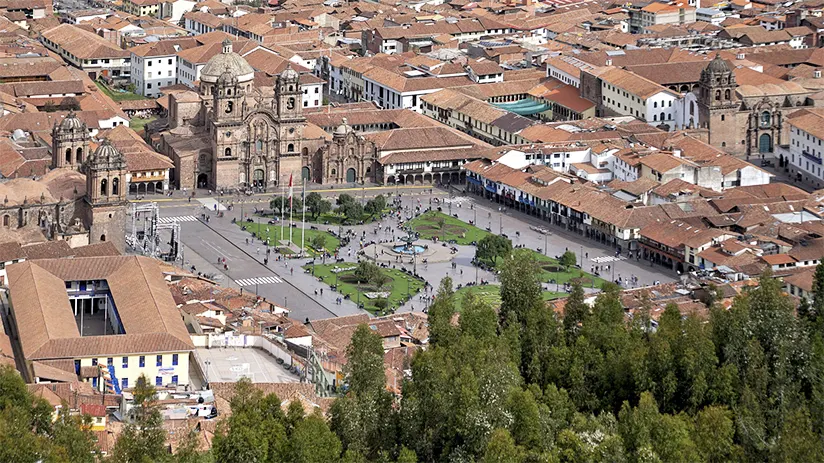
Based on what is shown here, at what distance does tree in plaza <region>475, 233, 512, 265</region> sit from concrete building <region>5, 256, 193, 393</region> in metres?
19.7

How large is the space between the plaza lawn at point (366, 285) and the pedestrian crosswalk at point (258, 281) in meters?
2.16

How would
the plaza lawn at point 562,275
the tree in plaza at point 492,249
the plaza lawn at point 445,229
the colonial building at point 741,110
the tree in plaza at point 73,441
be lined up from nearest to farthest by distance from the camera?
the tree in plaza at point 73,441, the plaza lawn at point 562,275, the tree in plaza at point 492,249, the plaza lawn at point 445,229, the colonial building at point 741,110

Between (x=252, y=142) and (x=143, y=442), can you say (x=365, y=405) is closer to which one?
(x=143, y=442)

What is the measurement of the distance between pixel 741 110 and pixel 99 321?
52.9m

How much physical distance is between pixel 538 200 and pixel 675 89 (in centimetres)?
2587

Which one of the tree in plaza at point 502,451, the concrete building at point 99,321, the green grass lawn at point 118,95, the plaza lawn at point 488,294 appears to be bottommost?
the green grass lawn at point 118,95

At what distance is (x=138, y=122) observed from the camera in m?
124

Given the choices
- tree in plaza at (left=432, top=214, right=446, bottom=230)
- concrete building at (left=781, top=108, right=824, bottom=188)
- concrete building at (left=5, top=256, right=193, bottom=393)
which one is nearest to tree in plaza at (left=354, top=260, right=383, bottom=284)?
tree in plaza at (left=432, top=214, right=446, bottom=230)

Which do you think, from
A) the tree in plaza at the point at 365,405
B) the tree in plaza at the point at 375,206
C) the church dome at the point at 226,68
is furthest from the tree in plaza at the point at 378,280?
the church dome at the point at 226,68

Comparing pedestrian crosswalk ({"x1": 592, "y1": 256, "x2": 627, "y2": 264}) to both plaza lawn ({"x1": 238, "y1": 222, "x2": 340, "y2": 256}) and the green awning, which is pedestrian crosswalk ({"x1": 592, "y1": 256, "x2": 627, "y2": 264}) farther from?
the green awning

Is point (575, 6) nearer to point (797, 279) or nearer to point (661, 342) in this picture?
point (797, 279)

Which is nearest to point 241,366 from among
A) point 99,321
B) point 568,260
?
point 99,321

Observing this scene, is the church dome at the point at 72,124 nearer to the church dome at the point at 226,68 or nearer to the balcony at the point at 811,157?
the church dome at the point at 226,68

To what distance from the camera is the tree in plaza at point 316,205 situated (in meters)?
102
